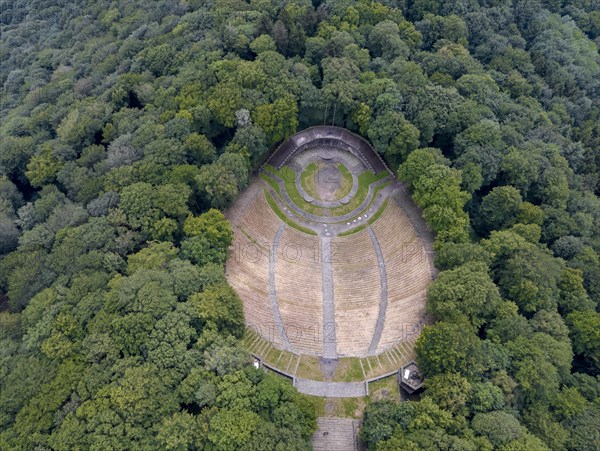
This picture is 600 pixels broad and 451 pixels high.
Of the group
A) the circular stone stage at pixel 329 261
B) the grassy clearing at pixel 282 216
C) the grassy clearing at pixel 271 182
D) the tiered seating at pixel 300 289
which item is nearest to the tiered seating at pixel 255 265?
the circular stone stage at pixel 329 261

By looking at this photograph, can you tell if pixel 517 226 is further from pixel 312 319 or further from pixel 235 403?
pixel 235 403

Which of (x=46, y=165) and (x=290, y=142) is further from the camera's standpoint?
(x=290, y=142)

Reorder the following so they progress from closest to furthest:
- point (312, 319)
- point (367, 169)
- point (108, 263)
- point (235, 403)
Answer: point (235, 403)
point (108, 263)
point (312, 319)
point (367, 169)

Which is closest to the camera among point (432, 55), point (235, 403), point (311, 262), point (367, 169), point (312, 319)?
point (235, 403)

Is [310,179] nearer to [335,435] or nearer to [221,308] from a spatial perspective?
[221,308]

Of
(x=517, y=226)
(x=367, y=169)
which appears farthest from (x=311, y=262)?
(x=517, y=226)

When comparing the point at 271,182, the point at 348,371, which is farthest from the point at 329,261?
the point at 348,371

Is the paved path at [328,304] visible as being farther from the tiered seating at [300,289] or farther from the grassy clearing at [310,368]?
the grassy clearing at [310,368]

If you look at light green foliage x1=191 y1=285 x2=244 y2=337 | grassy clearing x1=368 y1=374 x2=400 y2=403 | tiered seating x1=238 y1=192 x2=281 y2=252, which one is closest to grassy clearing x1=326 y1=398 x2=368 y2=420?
grassy clearing x1=368 y1=374 x2=400 y2=403
